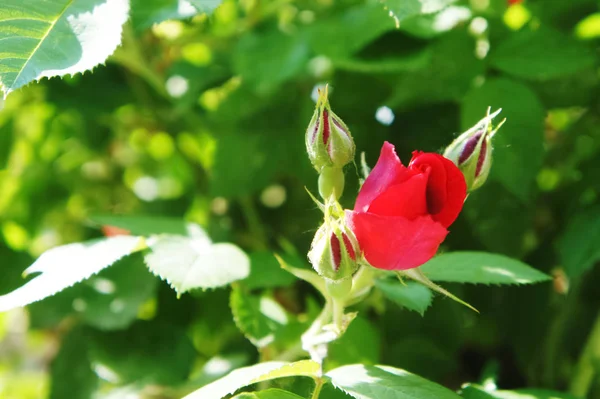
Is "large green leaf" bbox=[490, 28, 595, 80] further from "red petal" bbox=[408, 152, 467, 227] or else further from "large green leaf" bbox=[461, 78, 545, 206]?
"red petal" bbox=[408, 152, 467, 227]

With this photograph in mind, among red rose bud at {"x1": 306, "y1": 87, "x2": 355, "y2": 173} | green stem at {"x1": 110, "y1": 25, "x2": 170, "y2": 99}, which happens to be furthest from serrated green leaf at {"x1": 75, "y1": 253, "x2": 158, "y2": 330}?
red rose bud at {"x1": 306, "y1": 87, "x2": 355, "y2": 173}

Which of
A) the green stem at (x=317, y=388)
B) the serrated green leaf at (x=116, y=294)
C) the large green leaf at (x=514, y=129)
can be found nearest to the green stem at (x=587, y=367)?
the large green leaf at (x=514, y=129)

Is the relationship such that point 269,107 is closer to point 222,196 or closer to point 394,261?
point 222,196

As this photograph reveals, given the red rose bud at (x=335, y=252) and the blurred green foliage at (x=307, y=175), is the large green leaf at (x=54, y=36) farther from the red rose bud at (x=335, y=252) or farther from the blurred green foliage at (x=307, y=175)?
the red rose bud at (x=335, y=252)

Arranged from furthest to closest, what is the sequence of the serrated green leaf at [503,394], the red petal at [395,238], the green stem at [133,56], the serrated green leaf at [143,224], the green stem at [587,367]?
the green stem at [133,56]
the green stem at [587,367]
the serrated green leaf at [143,224]
the serrated green leaf at [503,394]
the red petal at [395,238]

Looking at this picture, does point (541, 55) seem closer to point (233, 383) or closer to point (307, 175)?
point (307, 175)

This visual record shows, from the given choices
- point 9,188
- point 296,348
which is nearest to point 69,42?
point 296,348

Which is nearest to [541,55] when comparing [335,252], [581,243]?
[581,243]
